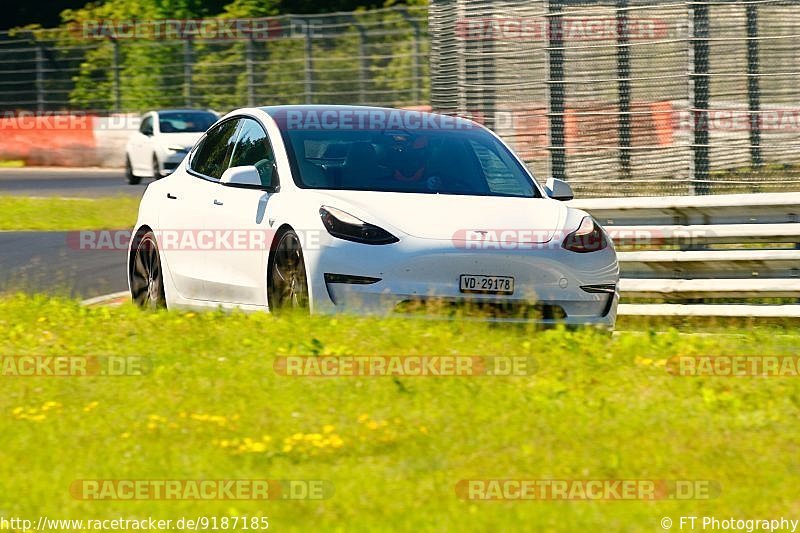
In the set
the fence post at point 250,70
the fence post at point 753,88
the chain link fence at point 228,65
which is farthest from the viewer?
the fence post at point 250,70

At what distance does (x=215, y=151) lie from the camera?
10.9m

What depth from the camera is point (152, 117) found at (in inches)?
1196

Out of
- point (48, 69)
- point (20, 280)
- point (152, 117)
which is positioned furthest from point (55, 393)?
point (48, 69)

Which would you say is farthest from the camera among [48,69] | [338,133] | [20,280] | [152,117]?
[48,69]

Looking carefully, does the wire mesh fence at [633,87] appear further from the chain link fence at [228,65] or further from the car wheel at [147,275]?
the chain link fence at [228,65]

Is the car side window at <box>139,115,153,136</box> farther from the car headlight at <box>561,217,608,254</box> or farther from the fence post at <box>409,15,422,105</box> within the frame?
the car headlight at <box>561,217,608,254</box>

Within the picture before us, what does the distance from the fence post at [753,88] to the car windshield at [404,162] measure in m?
5.23

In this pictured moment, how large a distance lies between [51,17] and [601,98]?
39.4m

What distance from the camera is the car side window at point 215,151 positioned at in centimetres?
1067

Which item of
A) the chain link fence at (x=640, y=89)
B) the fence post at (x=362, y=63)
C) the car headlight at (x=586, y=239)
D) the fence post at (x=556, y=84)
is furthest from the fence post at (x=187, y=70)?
the car headlight at (x=586, y=239)

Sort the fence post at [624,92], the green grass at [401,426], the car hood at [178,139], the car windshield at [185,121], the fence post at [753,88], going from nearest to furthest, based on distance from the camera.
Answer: the green grass at [401,426] < the fence post at [753,88] < the fence post at [624,92] < the car hood at [178,139] < the car windshield at [185,121]

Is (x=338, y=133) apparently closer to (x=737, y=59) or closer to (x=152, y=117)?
(x=737, y=59)

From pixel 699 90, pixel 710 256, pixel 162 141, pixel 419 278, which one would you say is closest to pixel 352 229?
pixel 419 278

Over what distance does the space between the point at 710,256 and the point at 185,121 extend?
791 inches
